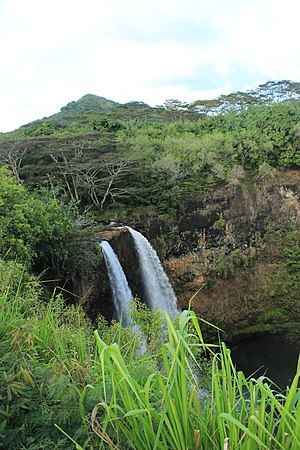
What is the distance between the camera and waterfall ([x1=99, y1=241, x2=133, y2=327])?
9750mm

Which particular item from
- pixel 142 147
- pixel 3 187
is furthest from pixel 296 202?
pixel 3 187

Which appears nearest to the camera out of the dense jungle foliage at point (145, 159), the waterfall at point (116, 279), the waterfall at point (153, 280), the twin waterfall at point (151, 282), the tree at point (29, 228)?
the tree at point (29, 228)

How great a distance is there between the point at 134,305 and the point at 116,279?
10.6 feet

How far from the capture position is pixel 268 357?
13.1 meters

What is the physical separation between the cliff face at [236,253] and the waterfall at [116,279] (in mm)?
3963

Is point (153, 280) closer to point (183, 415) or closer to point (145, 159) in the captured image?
point (145, 159)

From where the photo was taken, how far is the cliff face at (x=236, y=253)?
48.1ft

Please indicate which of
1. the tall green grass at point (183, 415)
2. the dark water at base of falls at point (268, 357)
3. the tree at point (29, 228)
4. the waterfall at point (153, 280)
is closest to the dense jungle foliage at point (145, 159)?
the waterfall at point (153, 280)

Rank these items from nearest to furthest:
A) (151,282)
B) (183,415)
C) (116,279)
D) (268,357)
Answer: (183,415), (116,279), (151,282), (268,357)

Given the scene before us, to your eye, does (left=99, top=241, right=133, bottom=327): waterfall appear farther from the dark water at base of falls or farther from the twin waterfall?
the dark water at base of falls

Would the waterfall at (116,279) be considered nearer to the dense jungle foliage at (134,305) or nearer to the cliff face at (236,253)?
the dense jungle foliage at (134,305)

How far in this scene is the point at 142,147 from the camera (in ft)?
53.3

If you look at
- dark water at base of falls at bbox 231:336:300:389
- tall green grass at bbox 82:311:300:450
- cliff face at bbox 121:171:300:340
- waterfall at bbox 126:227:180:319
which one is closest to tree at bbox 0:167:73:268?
tall green grass at bbox 82:311:300:450

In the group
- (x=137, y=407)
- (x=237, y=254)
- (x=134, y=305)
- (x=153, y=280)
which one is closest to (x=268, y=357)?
(x=237, y=254)
